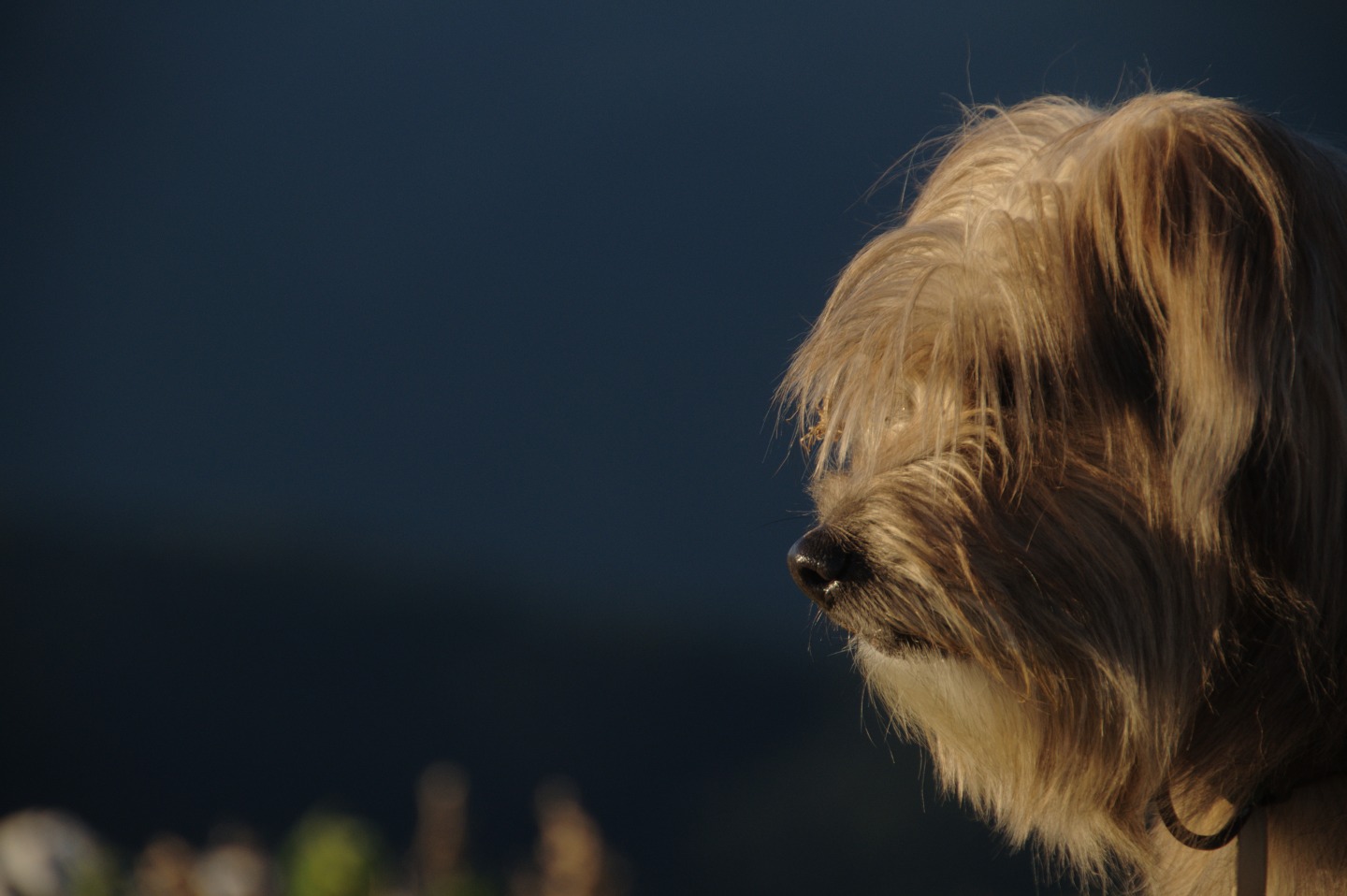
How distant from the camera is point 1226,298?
899mm

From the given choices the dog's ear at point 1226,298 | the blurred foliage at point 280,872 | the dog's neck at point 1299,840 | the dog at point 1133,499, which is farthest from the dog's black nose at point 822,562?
the blurred foliage at point 280,872

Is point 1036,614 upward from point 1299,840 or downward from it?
upward

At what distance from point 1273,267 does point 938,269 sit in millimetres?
274

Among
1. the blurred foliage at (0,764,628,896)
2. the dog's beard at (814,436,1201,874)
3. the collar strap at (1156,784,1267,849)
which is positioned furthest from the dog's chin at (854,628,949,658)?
the blurred foliage at (0,764,628,896)

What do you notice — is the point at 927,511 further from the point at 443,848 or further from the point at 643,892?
the point at 643,892

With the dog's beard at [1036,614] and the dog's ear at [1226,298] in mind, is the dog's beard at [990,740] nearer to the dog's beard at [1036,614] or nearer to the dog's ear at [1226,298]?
the dog's beard at [1036,614]

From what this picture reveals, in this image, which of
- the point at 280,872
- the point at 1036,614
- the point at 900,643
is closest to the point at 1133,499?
the point at 1036,614

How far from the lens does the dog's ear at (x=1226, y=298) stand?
2.90ft

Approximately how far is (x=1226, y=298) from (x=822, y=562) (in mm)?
379

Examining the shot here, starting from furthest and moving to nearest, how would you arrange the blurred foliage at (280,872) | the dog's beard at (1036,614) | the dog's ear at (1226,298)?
the blurred foliage at (280,872)
the dog's beard at (1036,614)
the dog's ear at (1226,298)

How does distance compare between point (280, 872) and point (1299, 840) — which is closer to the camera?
point (1299, 840)

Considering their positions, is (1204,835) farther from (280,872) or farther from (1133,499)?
(280,872)

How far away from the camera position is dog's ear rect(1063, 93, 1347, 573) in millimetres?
884

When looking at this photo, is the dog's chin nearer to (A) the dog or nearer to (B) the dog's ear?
(A) the dog
